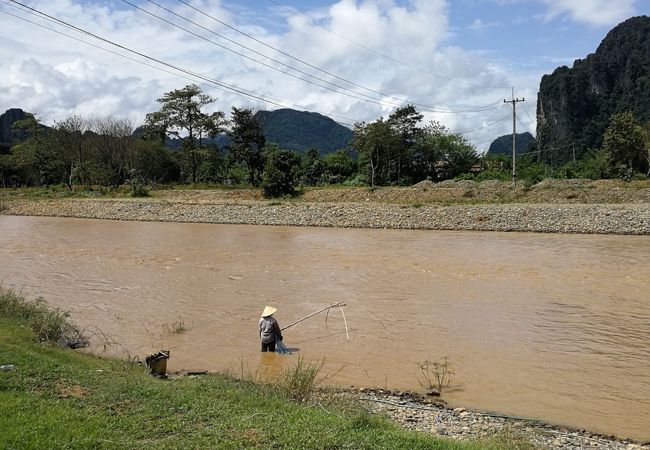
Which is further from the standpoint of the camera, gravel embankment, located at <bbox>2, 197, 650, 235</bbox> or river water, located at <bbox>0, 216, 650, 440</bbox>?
gravel embankment, located at <bbox>2, 197, 650, 235</bbox>

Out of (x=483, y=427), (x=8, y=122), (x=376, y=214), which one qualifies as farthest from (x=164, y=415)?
(x=8, y=122)

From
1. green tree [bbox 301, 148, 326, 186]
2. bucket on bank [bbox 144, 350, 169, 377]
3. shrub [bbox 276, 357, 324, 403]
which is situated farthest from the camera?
green tree [bbox 301, 148, 326, 186]

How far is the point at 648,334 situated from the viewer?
1130 centimetres

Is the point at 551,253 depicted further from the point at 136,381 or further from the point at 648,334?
the point at 136,381

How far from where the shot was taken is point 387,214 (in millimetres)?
31516

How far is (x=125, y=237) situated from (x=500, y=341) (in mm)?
22750

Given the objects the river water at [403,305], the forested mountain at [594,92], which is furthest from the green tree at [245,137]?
the forested mountain at [594,92]

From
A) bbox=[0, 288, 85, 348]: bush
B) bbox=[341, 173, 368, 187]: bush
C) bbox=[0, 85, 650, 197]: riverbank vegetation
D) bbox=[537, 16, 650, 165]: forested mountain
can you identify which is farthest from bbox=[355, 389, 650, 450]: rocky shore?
bbox=[537, 16, 650, 165]: forested mountain

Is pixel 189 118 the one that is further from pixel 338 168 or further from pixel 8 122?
pixel 8 122

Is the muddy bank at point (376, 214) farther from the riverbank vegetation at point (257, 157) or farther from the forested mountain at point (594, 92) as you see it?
the forested mountain at point (594, 92)

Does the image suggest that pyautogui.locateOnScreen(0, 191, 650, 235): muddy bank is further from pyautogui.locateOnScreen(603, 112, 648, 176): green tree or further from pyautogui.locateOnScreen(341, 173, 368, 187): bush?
pyautogui.locateOnScreen(603, 112, 648, 176): green tree

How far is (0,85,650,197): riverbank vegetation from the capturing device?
142ft

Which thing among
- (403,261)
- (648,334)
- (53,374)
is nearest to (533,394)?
(648,334)

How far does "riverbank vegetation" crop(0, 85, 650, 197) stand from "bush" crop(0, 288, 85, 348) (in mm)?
29081
